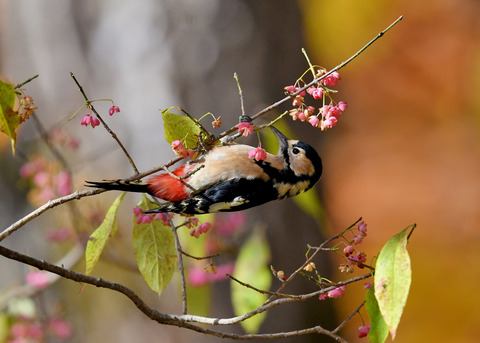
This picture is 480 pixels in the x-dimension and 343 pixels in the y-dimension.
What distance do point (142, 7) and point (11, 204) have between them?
95 cm

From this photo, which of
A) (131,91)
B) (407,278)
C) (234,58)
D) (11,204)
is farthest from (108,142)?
(407,278)

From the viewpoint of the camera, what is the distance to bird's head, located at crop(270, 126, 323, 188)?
108 cm

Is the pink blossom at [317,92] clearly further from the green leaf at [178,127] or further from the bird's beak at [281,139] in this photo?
the bird's beak at [281,139]

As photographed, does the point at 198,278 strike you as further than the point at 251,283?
Yes

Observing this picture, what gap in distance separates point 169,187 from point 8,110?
402mm

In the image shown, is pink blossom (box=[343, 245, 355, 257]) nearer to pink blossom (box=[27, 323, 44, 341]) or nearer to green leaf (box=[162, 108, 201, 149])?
green leaf (box=[162, 108, 201, 149])

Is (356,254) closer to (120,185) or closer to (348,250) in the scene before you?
(348,250)

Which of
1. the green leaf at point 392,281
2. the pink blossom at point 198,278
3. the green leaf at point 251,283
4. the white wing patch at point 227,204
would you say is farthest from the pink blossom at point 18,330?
the green leaf at point 392,281

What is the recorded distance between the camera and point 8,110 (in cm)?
68

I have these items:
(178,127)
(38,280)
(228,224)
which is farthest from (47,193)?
(178,127)

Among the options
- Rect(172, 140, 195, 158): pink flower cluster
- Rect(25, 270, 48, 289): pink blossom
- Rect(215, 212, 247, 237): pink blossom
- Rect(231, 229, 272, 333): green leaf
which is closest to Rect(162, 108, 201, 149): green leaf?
Rect(172, 140, 195, 158): pink flower cluster

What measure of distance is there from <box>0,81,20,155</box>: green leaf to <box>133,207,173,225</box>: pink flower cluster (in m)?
0.34

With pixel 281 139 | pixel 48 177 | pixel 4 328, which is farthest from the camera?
pixel 4 328

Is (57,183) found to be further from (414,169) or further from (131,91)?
(414,169)
